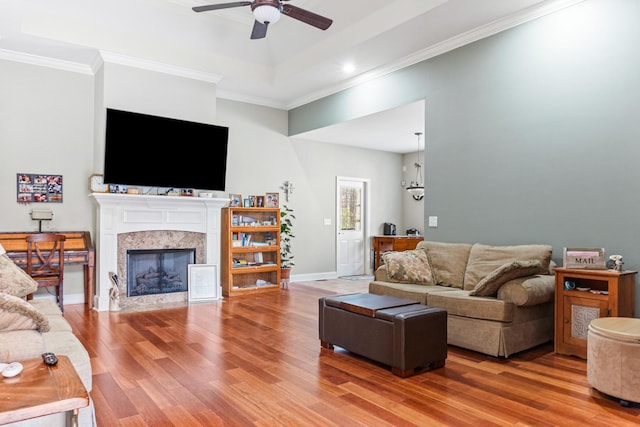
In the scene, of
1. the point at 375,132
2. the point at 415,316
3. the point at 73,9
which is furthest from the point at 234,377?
the point at 375,132

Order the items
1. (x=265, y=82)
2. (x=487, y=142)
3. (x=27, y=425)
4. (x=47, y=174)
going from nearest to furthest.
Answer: (x=27, y=425), (x=487, y=142), (x=47, y=174), (x=265, y=82)

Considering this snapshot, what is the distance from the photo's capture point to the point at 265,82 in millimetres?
6719

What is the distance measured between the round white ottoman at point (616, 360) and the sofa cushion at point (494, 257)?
41.2 inches

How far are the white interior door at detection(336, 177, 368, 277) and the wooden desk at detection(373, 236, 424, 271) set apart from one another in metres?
0.25

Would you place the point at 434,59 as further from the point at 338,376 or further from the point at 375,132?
the point at 338,376

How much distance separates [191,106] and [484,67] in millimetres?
3872

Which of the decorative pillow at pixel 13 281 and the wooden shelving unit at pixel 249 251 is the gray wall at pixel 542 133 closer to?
the wooden shelving unit at pixel 249 251

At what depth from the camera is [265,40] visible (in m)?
6.32

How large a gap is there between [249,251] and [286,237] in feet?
3.50

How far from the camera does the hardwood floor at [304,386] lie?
2.44 metres

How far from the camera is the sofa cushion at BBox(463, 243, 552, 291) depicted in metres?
3.88

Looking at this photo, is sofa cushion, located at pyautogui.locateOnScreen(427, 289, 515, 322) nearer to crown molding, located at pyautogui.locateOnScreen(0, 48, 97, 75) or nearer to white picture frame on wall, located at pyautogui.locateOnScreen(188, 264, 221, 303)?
white picture frame on wall, located at pyautogui.locateOnScreen(188, 264, 221, 303)

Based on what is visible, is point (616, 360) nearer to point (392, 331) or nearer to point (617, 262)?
point (617, 262)

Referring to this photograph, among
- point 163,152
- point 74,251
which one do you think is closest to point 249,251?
point 163,152
